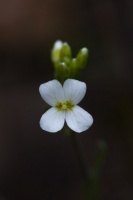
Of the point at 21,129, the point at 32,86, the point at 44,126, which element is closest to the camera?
the point at 44,126

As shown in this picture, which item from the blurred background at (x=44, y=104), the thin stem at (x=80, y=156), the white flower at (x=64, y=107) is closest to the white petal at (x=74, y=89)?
the white flower at (x=64, y=107)

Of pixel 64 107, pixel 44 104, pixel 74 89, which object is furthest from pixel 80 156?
pixel 44 104

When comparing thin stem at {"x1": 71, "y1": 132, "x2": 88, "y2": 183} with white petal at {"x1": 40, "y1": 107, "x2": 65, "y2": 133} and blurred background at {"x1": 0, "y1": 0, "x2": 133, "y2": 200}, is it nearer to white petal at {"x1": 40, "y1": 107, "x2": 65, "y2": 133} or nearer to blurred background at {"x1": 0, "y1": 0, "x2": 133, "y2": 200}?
white petal at {"x1": 40, "y1": 107, "x2": 65, "y2": 133}

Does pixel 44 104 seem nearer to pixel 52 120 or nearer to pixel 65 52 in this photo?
pixel 65 52

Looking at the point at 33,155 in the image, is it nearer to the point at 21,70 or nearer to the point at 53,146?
the point at 53,146

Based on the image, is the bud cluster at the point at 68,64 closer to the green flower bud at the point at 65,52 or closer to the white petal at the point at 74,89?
the green flower bud at the point at 65,52

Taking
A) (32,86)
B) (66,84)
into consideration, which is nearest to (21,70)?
(32,86)
